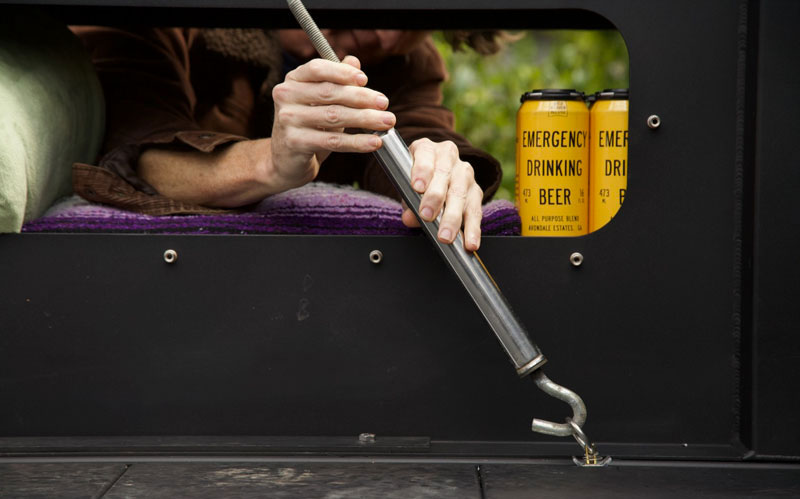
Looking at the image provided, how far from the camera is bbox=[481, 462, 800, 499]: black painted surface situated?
897mm

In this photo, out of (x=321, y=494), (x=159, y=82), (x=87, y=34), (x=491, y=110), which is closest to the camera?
(x=321, y=494)

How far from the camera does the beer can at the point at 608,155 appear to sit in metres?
1.09

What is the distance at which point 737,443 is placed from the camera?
1051 mm

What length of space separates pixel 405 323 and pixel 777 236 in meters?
0.45

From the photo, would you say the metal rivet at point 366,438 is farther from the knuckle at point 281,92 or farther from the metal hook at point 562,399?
the knuckle at point 281,92

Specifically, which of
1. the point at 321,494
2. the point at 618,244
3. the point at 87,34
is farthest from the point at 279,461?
the point at 87,34

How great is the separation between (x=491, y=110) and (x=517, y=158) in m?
3.23

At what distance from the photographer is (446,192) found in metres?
0.98

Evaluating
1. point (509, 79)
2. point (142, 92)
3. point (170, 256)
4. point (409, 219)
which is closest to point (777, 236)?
point (409, 219)

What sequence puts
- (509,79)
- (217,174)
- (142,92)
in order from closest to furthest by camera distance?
1. (217,174)
2. (142,92)
3. (509,79)

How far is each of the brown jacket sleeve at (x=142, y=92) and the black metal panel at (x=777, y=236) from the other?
691 millimetres

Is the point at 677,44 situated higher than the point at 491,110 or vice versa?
the point at 491,110

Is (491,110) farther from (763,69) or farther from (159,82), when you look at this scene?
(763,69)

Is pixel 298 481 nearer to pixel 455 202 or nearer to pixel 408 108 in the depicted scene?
pixel 455 202
